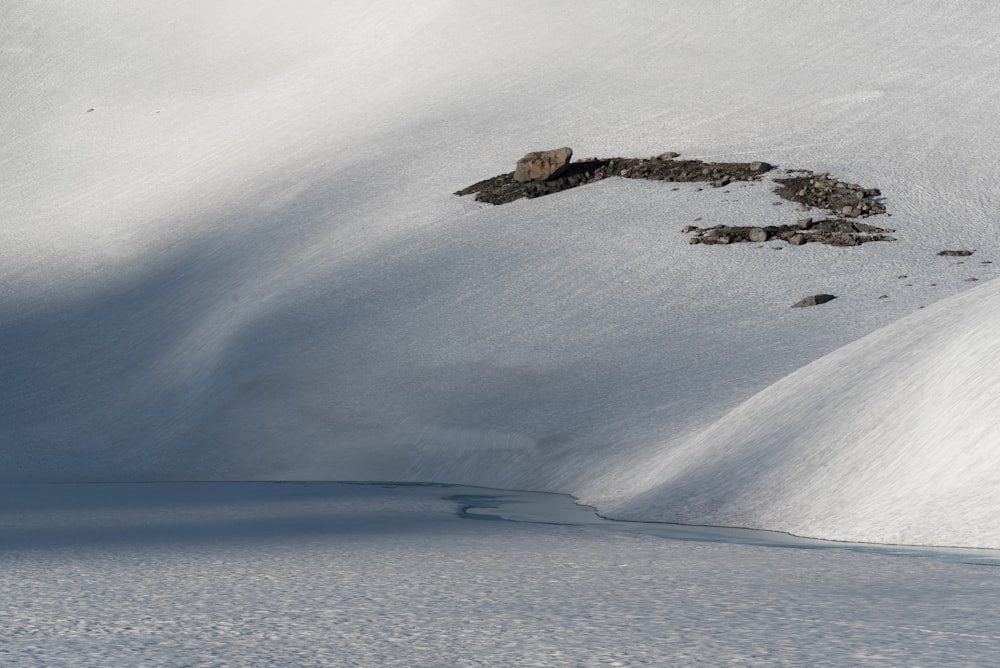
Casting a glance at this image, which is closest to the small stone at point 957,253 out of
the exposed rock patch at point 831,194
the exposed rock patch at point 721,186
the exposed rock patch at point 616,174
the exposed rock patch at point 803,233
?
the exposed rock patch at point 721,186

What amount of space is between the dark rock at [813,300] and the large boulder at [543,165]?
713 cm

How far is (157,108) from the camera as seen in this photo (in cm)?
3491

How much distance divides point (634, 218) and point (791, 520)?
1263 cm

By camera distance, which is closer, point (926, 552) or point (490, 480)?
point (926, 552)

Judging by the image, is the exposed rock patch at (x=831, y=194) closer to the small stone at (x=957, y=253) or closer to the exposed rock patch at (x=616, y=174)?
the exposed rock patch at (x=616, y=174)

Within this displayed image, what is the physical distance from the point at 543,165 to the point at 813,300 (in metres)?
7.53

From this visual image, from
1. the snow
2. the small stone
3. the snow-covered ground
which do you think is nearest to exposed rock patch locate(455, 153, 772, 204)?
the snow

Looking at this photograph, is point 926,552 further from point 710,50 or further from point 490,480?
point 710,50

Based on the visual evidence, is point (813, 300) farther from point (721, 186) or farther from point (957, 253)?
point (721, 186)

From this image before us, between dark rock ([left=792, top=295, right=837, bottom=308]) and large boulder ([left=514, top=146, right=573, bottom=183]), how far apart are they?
23.4ft

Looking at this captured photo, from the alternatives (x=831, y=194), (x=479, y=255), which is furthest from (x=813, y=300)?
(x=479, y=255)

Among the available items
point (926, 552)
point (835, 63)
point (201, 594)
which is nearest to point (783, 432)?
point (926, 552)

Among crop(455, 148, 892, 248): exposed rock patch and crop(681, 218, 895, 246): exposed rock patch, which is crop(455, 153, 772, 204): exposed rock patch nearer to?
crop(455, 148, 892, 248): exposed rock patch

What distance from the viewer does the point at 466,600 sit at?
20.3 feet
